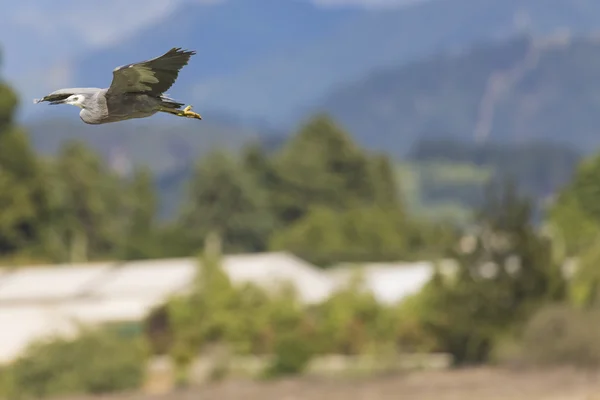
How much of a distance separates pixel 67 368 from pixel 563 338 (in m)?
13.5

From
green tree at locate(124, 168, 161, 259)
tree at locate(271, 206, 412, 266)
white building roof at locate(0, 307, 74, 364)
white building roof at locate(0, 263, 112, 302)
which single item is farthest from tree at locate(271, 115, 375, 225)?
white building roof at locate(0, 307, 74, 364)

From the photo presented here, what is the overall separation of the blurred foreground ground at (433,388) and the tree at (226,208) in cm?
5383

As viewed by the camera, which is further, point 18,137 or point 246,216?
point 246,216

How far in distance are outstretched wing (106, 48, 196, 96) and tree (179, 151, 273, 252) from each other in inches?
3294

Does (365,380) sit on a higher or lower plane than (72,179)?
lower

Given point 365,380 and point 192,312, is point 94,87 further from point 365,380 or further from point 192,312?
point 192,312

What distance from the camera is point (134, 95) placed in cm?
256

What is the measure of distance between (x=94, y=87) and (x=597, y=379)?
3011 cm

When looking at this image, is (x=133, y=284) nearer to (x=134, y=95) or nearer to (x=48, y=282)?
(x=48, y=282)

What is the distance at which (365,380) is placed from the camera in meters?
33.8

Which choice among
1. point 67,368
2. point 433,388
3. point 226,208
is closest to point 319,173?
point 226,208

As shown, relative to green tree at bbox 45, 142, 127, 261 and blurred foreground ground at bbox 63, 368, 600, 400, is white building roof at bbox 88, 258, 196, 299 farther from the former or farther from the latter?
blurred foreground ground at bbox 63, 368, 600, 400

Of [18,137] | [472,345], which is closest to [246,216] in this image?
[18,137]

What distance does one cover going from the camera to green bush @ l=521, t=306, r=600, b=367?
111ft
